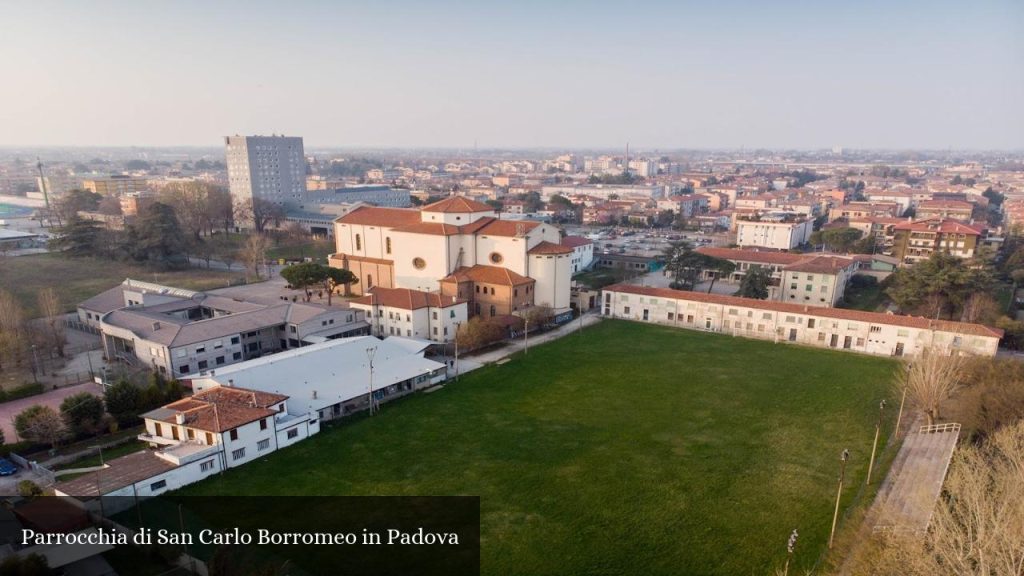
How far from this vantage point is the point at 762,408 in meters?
24.4

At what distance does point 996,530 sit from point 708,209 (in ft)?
316

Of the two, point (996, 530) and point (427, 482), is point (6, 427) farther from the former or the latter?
point (996, 530)

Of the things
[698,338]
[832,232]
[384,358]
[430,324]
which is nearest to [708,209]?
[832,232]

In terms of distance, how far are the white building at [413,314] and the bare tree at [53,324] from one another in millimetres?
14537

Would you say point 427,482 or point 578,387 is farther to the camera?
point 578,387

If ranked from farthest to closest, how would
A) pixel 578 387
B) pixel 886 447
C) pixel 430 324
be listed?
pixel 430 324, pixel 578 387, pixel 886 447

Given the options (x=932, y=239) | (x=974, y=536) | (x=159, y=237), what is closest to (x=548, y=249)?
(x=974, y=536)

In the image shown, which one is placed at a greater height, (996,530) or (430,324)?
(996,530)

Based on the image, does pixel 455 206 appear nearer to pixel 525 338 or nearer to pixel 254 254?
pixel 525 338

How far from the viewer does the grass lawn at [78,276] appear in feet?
136

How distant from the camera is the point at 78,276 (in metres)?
46.4

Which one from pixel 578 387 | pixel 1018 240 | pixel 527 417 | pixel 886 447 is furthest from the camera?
pixel 1018 240

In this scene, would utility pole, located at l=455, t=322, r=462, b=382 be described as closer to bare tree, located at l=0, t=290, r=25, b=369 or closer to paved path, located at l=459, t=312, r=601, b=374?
paved path, located at l=459, t=312, r=601, b=374

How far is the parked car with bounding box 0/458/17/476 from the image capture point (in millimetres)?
18766
